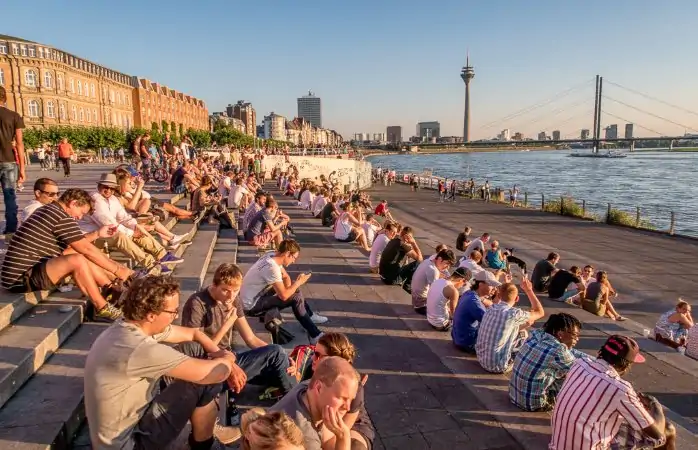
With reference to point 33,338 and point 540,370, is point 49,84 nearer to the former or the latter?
point 33,338

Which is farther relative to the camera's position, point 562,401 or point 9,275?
point 9,275

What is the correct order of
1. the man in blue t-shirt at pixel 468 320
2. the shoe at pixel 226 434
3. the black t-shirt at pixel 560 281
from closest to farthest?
the shoe at pixel 226 434 < the man in blue t-shirt at pixel 468 320 < the black t-shirt at pixel 560 281

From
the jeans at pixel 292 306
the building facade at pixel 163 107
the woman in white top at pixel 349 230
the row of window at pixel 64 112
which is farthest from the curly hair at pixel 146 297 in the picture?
the building facade at pixel 163 107

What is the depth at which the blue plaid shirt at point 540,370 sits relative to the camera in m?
4.00

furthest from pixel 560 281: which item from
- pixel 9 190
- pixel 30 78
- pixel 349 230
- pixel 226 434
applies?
pixel 30 78

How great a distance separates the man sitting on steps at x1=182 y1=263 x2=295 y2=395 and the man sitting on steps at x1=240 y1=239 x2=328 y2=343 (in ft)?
4.15

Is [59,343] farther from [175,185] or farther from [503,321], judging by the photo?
[175,185]

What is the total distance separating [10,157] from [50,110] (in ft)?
173

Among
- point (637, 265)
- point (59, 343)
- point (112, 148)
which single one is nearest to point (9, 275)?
point (59, 343)

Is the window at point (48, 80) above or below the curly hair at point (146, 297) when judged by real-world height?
above

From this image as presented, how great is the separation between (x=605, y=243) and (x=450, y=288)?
14.6 metres

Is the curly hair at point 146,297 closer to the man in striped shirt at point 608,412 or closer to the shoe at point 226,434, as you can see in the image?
the shoe at point 226,434

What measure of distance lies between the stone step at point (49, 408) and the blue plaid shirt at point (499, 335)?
11.6 feet

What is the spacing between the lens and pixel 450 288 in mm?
5887
